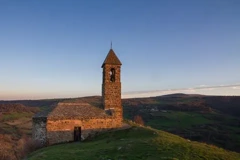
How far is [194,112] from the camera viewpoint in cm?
8756

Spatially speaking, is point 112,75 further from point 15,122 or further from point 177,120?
point 15,122

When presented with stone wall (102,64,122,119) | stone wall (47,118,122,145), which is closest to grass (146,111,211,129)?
stone wall (102,64,122,119)

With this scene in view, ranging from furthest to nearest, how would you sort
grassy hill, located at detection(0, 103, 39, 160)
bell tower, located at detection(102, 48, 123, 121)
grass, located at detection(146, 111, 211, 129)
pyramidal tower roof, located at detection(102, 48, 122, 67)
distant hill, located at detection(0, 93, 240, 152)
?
grass, located at detection(146, 111, 211, 129) < grassy hill, located at detection(0, 103, 39, 160) < distant hill, located at detection(0, 93, 240, 152) < pyramidal tower roof, located at detection(102, 48, 122, 67) < bell tower, located at detection(102, 48, 123, 121)

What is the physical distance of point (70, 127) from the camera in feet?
86.5

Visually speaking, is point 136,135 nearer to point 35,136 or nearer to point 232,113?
point 35,136

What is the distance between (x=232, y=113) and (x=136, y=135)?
7857cm

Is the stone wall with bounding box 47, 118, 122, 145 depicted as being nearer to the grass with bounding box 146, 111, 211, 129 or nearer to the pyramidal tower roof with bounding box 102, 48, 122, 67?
the pyramidal tower roof with bounding box 102, 48, 122, 67

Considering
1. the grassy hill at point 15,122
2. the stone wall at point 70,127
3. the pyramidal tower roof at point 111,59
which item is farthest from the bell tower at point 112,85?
the grassy hill at point 15,122

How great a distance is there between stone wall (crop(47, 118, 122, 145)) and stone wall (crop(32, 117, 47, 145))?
0.49 m

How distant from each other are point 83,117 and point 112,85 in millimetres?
6019

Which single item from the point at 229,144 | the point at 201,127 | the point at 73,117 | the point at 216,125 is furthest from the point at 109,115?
the point at 216,125

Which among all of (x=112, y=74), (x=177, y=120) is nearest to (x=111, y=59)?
(x=112, y=74)

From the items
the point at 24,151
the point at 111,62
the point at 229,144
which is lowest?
the point at 229,144

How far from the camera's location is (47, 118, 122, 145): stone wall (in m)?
25.8
